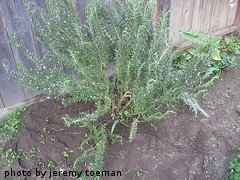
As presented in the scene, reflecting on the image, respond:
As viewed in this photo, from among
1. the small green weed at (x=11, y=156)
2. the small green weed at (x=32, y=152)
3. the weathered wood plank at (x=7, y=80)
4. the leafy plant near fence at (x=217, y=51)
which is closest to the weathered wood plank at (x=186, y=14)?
the leafy plant near fence at (x=217, y=51)

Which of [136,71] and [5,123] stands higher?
[136,71]

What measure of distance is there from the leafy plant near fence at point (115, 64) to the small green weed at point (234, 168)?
1.91ft

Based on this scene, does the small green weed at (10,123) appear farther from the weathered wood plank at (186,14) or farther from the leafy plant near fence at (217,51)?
the weathered wood plank at (186,14)

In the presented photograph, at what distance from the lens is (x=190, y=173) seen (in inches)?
90.7

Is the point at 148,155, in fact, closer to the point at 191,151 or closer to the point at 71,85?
the point at 191,151

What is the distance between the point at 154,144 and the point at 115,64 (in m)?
0.73

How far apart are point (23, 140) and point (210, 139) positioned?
1.57 m

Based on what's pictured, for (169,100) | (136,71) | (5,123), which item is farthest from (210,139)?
A: (5,123)

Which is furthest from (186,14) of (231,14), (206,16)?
(231,14)

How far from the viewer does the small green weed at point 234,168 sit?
2293 millimetres

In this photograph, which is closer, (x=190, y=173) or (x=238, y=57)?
(x=190, y=173)

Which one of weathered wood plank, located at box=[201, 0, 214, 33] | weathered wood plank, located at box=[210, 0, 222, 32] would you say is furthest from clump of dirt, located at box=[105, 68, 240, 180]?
weathered wood plank, located at box=[210, 0, 222, 32]

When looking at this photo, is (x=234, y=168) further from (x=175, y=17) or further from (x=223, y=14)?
(x=223, y=14)

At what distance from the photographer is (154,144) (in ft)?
8.15
